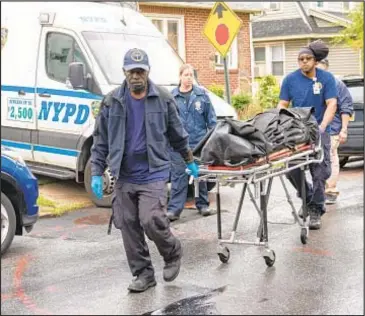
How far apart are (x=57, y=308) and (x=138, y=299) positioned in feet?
2.13

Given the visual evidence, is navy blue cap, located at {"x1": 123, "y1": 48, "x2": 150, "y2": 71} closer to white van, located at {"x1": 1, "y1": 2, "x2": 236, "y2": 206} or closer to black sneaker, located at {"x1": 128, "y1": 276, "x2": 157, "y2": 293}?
black sneaker, located at {"x1": 128, "y1": 276, "x2": 157, "y2": 293}

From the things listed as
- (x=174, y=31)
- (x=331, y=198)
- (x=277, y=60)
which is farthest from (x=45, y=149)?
(x=277, y=60)

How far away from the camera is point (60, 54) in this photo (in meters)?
10.3

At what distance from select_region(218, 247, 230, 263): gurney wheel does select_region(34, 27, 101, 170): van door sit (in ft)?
12.0

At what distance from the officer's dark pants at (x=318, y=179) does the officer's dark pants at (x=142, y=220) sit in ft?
7.85

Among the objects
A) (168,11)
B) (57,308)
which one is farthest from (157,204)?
(168,11)

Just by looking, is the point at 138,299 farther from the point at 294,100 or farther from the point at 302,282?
the point at 294,100

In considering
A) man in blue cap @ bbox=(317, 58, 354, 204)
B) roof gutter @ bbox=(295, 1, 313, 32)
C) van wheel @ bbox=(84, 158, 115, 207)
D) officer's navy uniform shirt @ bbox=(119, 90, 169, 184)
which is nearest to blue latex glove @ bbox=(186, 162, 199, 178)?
officer's navy uniform shirt @ bbox=(119, 90, 169, 184)

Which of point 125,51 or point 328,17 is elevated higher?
point 328,17

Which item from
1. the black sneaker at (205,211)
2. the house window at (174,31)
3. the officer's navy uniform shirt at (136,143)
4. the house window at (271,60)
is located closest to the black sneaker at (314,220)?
the black sneaker at (205,211)

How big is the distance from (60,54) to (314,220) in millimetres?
4299

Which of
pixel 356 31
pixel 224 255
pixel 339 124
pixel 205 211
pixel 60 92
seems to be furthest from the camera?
pixel 356 31

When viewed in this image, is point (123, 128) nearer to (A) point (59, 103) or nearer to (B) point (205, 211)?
(B) point (205, 211)

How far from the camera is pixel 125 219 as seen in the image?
5.93 m
